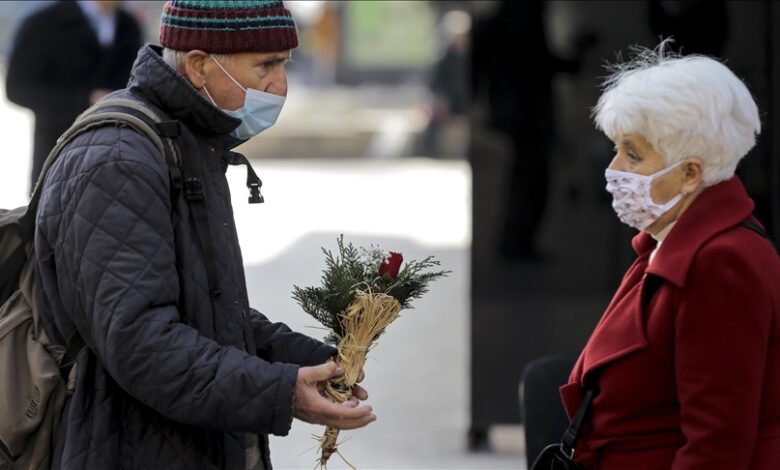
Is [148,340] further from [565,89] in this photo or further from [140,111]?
[565,89]

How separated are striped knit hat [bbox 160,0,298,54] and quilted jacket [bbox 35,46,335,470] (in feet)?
0.23

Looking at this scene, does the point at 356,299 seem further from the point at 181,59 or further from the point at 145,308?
the point at 181,59

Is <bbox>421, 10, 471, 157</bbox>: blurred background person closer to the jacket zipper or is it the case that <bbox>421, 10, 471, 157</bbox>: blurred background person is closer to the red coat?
the red coat

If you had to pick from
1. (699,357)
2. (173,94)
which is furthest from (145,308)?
(699,357)

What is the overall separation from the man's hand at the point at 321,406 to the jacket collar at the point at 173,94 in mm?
525

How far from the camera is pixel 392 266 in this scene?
262cm

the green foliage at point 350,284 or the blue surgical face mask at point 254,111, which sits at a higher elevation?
the blue surgical face mask at point 254,111

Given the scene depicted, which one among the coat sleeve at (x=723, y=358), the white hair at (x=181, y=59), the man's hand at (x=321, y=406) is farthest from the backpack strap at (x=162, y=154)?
the coat sleeve at (x=723, y=358)

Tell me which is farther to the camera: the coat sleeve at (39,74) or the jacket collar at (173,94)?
the coat sleeve at (39,74)

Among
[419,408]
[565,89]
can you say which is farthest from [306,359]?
[419,408]

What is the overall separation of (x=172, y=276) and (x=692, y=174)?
103 centimetres

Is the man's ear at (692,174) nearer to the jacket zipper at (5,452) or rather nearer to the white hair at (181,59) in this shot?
the white hair at (181,59)

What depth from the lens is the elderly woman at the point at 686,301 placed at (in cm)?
234

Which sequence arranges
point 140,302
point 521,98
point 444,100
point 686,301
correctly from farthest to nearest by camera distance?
point 444,100, point 521,98, point 686,301, point 140,302
